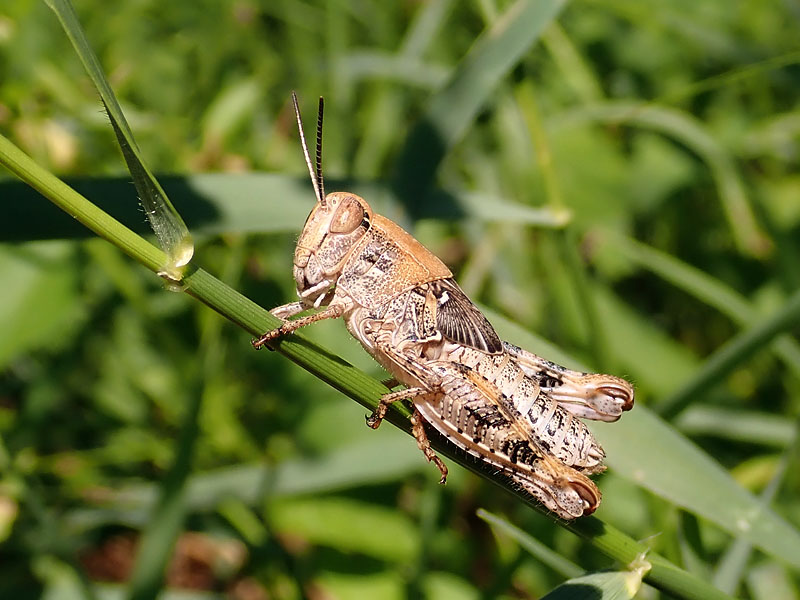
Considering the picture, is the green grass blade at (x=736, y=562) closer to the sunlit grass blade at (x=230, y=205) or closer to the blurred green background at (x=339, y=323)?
the blurred green background at (x=339, y=323)

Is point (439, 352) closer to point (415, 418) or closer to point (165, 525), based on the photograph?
point (415, 418)

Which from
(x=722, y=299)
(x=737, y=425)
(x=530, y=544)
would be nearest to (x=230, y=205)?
(x=530, y=544)

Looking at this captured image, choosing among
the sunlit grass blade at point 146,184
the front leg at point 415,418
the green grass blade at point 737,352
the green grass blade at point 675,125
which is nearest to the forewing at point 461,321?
the front leg at point 415,418

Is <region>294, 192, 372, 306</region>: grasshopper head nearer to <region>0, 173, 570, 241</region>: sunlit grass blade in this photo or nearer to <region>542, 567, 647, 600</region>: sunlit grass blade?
<region>0, 173, 570, 241</region>: sunlit grass blade

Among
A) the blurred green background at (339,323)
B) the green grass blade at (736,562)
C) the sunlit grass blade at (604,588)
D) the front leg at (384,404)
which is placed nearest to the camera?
the sunlit grass blade at (604,588)

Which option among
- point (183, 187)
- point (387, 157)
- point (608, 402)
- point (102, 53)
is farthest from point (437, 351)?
point (102, 53)

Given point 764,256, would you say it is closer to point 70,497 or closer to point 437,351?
point 437,351
